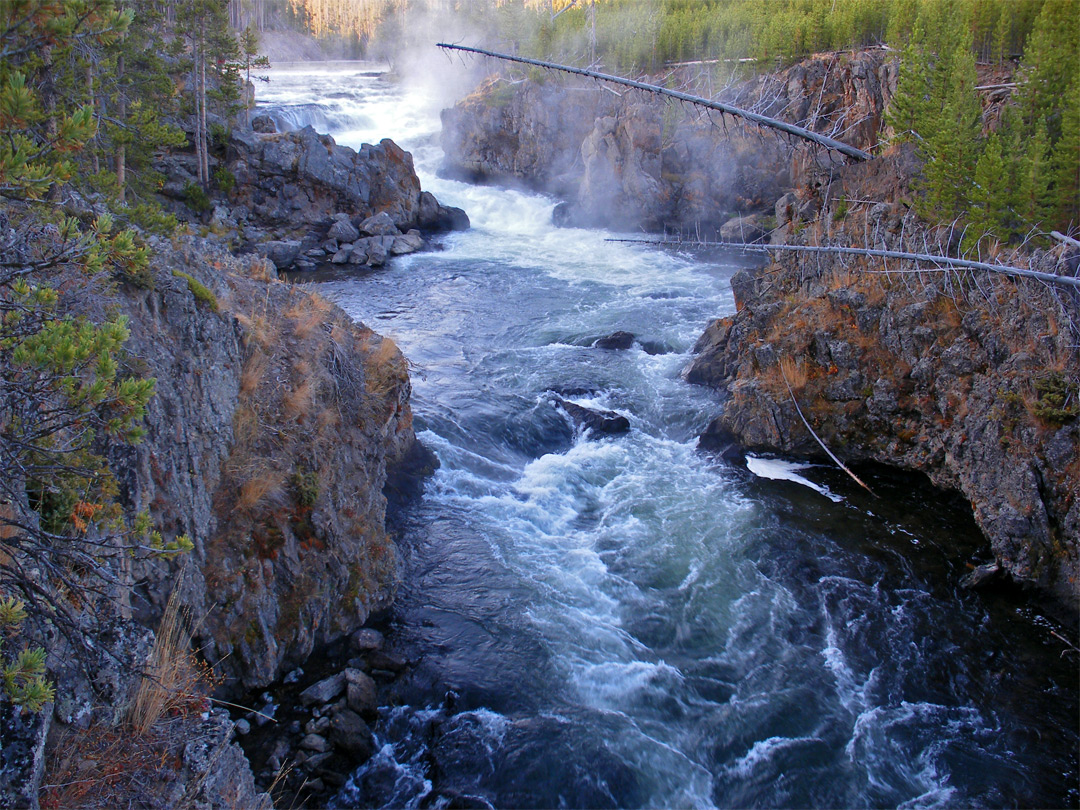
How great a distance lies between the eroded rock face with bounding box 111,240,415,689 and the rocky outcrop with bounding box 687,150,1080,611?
28.4ft

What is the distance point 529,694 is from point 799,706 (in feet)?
12.0

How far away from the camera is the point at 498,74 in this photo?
48.8m

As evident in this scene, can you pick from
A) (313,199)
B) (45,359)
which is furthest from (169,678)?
(313,199)

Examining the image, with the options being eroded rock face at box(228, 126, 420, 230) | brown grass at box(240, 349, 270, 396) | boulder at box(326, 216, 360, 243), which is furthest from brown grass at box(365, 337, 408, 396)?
eroded rock face at box(228, 126, 420, 230)

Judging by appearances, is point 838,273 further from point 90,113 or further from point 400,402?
point 90,113

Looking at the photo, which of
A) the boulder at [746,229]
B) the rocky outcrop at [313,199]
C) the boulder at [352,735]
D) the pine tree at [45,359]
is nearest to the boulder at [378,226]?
the rocky outcrop at [313,199]

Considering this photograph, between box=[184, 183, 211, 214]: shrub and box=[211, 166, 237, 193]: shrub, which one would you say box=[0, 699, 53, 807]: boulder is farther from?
box=[211, 166, 237, 193]: shrub

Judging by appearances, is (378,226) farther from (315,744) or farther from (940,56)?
(315,744)

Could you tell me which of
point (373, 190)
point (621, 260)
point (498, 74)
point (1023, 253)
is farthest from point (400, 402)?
point (498, 74)

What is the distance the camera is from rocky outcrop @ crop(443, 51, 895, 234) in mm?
35938

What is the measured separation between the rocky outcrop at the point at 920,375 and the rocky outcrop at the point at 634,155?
59.2 ft

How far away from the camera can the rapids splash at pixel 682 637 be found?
8.16m

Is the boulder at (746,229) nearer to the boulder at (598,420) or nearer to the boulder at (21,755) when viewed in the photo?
the boulder at (598,420)

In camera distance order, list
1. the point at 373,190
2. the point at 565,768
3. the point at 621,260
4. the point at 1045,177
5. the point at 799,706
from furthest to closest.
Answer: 1. the point at 373,190
2. the point at 621,260
3. the point at 1045,177
4. the point at 799,706
5. the point at 565,768
